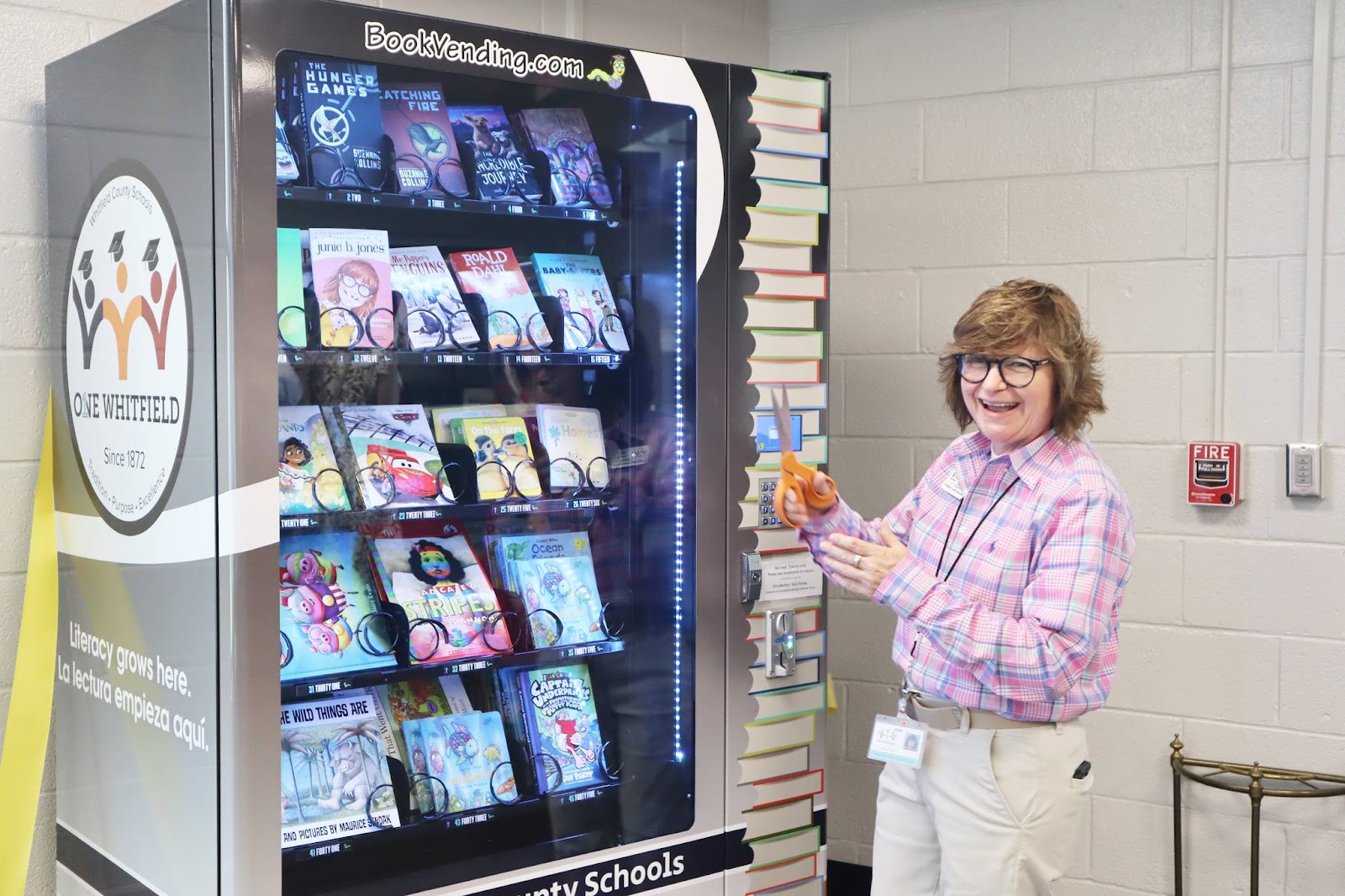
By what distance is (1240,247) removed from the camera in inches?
123

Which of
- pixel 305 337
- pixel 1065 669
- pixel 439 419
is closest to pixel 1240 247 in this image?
pixel 1065 669

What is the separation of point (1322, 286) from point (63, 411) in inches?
113

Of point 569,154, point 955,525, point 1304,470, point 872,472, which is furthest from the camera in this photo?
point 872,472

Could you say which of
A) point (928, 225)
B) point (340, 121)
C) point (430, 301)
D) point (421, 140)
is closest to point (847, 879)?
point (928, 225)

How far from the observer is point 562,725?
8.74ft

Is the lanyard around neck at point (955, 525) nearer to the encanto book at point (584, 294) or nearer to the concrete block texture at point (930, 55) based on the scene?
the encanto book at point (584, 294)

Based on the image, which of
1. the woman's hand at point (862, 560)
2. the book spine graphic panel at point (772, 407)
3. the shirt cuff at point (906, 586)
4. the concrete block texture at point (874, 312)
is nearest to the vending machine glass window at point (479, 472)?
the book spine graphic panel at point (772, 407)

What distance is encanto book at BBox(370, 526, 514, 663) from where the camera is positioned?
2.46m

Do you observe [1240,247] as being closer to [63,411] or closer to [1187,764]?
[1187,764]

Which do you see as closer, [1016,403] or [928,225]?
[1016,403]

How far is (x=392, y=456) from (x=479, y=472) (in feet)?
0.66

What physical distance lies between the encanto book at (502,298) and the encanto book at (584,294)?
0.19ft

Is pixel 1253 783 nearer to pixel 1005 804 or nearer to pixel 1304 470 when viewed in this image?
pixel 1304 470

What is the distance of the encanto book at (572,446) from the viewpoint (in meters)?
2.64
